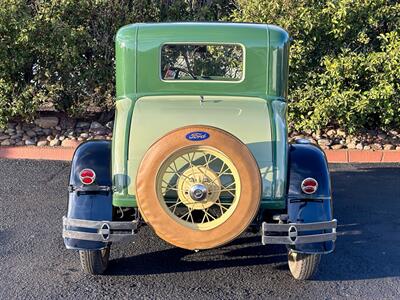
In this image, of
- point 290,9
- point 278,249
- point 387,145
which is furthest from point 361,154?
point 278,249

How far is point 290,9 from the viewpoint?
7723 mm

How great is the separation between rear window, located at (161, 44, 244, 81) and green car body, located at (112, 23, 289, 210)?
14cm

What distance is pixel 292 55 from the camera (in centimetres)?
767

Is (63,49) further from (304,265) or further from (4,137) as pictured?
(304,265)

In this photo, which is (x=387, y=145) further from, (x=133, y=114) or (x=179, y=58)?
(x=133, y=114)

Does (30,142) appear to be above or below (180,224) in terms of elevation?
below

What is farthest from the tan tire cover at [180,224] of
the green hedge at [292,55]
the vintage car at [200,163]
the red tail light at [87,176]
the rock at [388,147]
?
the rock at [388,147]

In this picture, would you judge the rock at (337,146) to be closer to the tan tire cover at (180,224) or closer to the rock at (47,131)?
the rock at (47,131)

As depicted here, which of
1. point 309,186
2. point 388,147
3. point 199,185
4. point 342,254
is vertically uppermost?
point 199,185

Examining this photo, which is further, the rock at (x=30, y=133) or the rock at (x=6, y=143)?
the rock at (x=30, y=133)

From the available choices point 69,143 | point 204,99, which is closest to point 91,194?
point 204,99

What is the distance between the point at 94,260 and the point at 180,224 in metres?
0.80

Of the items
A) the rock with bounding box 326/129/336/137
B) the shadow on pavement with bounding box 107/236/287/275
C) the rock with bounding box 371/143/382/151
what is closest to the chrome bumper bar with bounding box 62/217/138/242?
the shadow on pavement with bounding box 107/236/287/275

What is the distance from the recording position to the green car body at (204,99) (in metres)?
3.88
